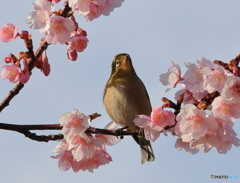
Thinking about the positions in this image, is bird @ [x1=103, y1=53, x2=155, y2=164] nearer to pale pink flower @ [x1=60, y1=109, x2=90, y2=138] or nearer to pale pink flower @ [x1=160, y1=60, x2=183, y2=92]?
pale pink flower @ [x1=160, y1=60, x2=183, y2=92]

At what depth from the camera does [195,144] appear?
2879mm

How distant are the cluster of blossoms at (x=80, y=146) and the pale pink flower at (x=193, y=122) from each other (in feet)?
1.97

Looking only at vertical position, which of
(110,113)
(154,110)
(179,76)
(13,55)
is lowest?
(154,110)

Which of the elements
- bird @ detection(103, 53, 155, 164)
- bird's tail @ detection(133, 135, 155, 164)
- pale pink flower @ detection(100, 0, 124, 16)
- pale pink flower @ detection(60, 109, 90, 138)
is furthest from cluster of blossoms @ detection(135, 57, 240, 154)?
bird @ detection(103, 53, 155, 164)

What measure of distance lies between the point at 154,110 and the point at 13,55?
1.07m

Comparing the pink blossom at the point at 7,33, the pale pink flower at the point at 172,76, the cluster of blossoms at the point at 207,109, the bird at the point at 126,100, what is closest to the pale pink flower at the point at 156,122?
the cluster of blossoms at the point at 207,109

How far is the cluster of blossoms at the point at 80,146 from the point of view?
279cm

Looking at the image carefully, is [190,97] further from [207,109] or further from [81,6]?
[81,6]

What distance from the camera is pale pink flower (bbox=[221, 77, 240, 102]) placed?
8.06ft

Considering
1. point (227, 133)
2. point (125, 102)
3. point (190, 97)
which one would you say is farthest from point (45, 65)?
point (125, 102)

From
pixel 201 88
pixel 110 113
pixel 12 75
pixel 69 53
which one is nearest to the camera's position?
pixel 201 88

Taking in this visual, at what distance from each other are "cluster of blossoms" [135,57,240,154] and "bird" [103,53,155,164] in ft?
7.00

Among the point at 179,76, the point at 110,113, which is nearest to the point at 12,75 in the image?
the point at 179,76

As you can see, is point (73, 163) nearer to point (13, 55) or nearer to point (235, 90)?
point (13, 55)
